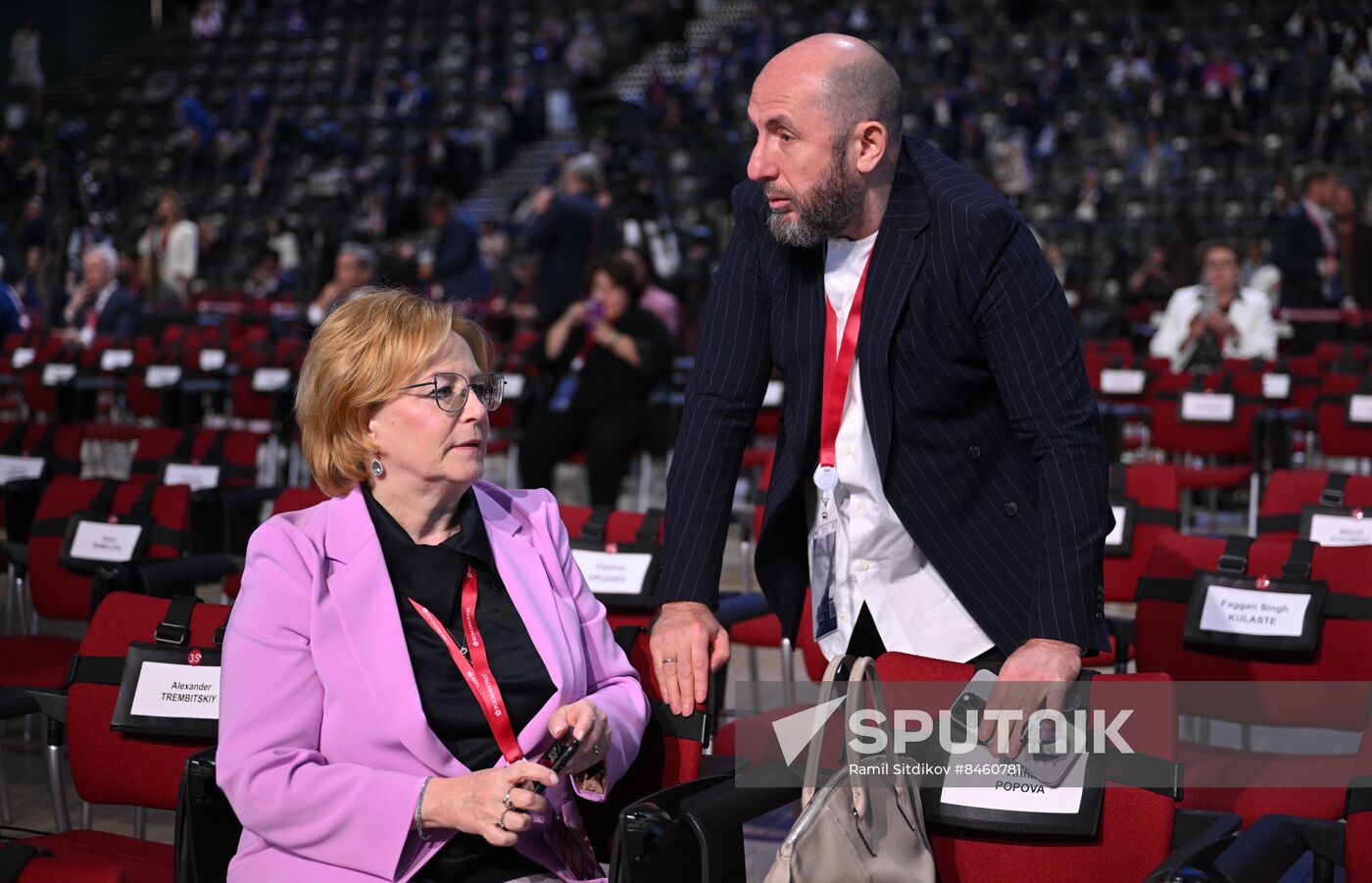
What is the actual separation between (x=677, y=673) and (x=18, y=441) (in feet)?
12.6

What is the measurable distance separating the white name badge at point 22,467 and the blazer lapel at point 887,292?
3.44 meters

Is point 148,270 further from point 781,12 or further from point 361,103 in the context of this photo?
point 781,12

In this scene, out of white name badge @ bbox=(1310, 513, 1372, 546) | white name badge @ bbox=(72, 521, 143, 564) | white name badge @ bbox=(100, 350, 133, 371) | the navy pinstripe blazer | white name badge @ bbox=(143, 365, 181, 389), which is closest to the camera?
the navy pinstripe blazer

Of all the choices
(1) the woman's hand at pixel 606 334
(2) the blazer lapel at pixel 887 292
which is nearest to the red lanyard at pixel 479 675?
(2) the blazer lapel at pixel 887 292

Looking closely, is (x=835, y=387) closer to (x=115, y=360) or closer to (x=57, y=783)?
(x=57, y=783)

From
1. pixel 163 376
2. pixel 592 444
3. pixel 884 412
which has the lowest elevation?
pixel 163 376

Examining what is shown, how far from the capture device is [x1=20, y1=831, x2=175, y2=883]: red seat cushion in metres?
1.81

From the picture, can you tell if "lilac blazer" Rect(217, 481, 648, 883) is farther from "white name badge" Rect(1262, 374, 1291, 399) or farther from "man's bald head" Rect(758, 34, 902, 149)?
"white name badge" Rect(1262, 374, 1291, 399)

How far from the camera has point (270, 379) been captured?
24.9 ft

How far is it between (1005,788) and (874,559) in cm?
38

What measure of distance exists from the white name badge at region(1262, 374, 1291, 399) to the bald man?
4.92m

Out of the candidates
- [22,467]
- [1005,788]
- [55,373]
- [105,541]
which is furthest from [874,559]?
[55,373]

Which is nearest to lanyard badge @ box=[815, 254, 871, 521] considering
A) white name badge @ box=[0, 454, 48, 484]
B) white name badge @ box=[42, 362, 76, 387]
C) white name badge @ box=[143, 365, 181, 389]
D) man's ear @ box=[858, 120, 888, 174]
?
man's ear @ box=[858, 120, 888, 174]

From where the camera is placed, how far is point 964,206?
6.34 ft
